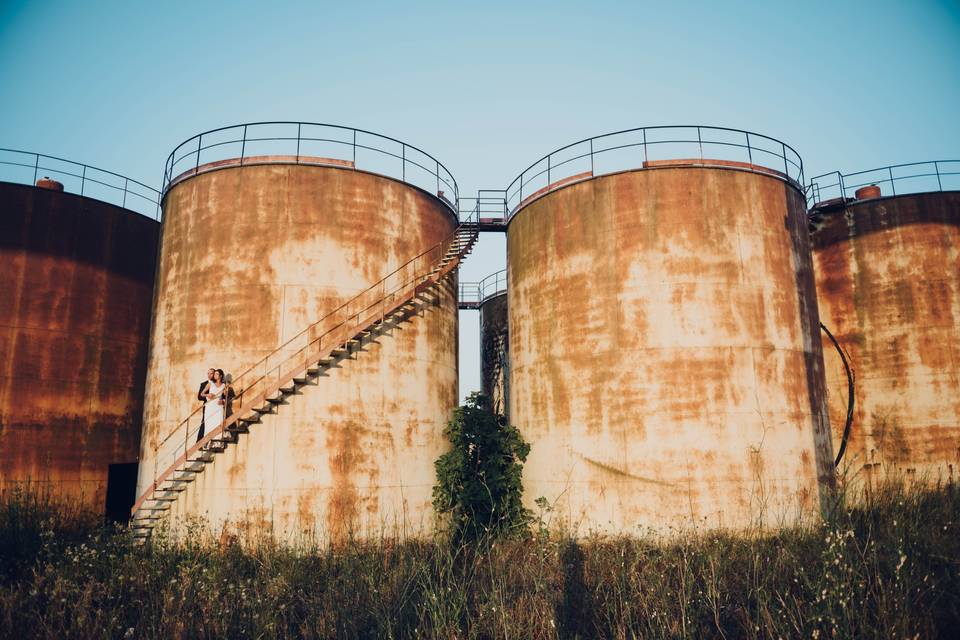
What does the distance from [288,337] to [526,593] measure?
885 cm

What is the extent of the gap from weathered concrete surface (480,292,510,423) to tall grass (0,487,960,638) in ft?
40.7

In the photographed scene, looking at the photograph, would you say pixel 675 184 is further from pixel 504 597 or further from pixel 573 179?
pixel 504 597

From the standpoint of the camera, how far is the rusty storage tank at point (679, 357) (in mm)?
13711

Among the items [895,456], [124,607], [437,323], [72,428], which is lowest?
[124,607]

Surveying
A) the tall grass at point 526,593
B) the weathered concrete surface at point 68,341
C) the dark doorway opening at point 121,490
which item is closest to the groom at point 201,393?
the tall grass at point 526,593

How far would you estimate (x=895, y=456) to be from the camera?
17.3m

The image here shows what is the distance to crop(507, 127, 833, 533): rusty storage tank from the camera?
13.7 metres

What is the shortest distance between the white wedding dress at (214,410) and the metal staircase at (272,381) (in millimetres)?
262

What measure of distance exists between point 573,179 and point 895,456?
11.8m

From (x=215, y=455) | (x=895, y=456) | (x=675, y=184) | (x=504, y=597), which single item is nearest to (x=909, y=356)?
(x=895, y=456)

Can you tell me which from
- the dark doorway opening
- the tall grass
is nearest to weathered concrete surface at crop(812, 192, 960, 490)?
the tall grass

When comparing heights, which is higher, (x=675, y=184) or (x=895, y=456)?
(x=675, y=184)

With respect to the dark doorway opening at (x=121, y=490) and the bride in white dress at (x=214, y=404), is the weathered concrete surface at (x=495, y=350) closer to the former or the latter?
the bride in white dress at (x=214, y=404)

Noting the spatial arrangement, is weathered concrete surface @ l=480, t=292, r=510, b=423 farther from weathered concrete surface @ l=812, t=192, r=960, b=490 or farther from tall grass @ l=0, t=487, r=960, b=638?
tall grass @ l=0, t=487, r=960, b=638
